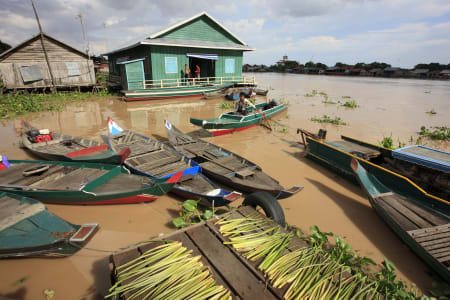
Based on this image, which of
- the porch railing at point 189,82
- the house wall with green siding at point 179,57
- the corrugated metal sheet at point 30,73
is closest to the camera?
the corrugated metal sheet at point 30,73

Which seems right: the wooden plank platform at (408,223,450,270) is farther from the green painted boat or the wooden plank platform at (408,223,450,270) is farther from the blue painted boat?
the green painted boat

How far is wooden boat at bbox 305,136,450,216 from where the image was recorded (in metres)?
5.03

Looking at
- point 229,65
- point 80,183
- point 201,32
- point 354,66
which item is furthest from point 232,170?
point 354,66

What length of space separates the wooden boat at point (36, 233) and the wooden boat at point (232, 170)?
10.1 ft

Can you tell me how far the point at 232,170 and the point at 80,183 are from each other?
12.4 feet

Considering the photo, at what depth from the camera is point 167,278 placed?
2352 mm

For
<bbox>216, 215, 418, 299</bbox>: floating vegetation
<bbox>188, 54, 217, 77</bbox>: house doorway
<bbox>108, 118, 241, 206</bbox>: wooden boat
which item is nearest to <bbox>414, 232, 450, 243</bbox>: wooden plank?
<bbox>216, 215, 418, 299</bbox>: floating vegetation

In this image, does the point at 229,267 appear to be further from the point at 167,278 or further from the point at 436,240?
the point at 436,240

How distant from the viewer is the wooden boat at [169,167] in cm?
499

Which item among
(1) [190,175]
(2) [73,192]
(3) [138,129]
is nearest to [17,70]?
(3) [138,129]

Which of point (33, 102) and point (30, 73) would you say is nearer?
point (33, 102)

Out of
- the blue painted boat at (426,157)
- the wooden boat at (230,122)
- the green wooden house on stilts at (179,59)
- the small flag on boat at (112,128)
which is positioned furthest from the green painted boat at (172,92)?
the blue painted boat at (426,157)

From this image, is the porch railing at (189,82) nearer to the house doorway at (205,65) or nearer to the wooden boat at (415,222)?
the house doorway at (205,65)

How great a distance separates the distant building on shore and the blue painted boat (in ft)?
58.8
